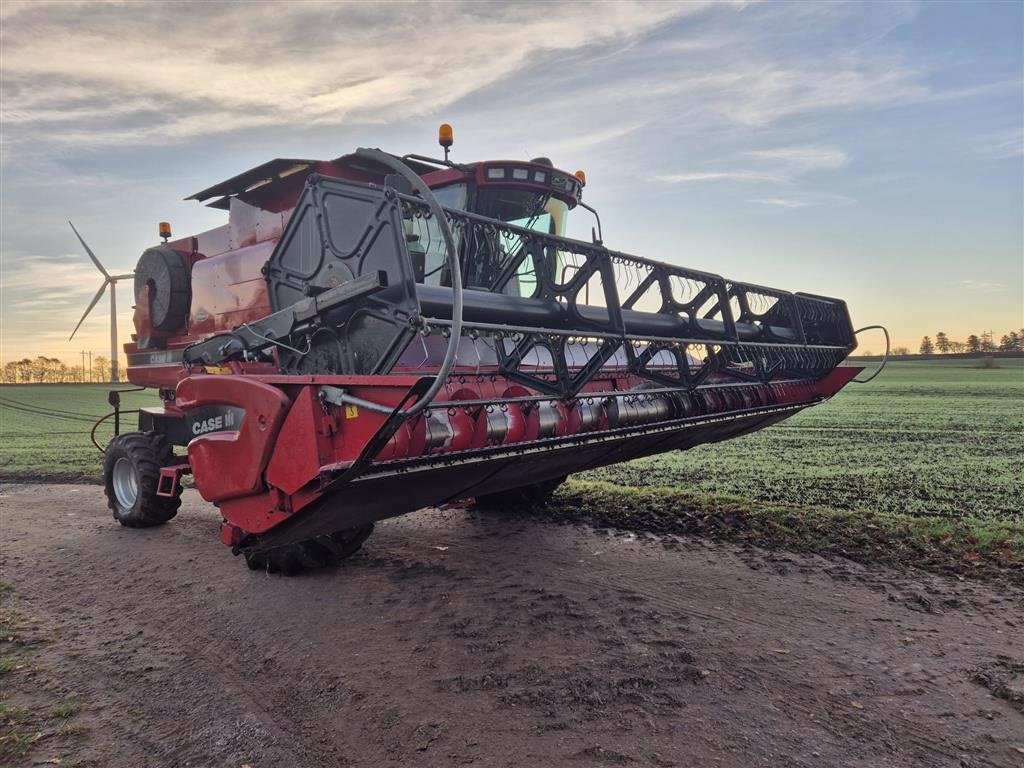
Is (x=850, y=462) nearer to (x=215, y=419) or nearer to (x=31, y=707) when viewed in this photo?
(x=215, y=419)

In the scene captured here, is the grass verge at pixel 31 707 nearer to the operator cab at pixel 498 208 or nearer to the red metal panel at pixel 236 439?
the red metal panel at pixel 236 439

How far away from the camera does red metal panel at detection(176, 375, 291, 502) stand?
368cm

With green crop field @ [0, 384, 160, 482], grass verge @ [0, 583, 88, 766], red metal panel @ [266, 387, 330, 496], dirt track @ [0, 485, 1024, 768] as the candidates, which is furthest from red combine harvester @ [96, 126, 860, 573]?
green crop field @ [0, 384, 160, 482]

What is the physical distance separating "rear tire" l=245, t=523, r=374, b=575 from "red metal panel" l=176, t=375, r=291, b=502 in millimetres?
852

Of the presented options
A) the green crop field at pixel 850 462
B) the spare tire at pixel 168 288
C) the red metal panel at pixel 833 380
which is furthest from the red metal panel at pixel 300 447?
the red metal panel at pixel 833 380

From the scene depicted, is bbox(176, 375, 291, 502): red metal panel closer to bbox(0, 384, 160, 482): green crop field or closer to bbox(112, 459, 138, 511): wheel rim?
bbox(112, 459, 138, 511): wheel rim

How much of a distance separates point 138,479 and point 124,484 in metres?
0.52

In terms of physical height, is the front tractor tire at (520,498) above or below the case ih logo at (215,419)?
below

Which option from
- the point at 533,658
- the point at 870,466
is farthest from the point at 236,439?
the point at 870,466

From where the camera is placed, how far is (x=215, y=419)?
414 cm

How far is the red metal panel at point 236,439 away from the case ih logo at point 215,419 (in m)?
0.03

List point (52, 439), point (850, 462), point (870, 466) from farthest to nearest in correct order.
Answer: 1. point (52, 439)
2. point (850, 462)
3. point (870, 466)

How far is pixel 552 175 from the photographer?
239 inches

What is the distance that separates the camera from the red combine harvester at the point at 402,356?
11.8ft
